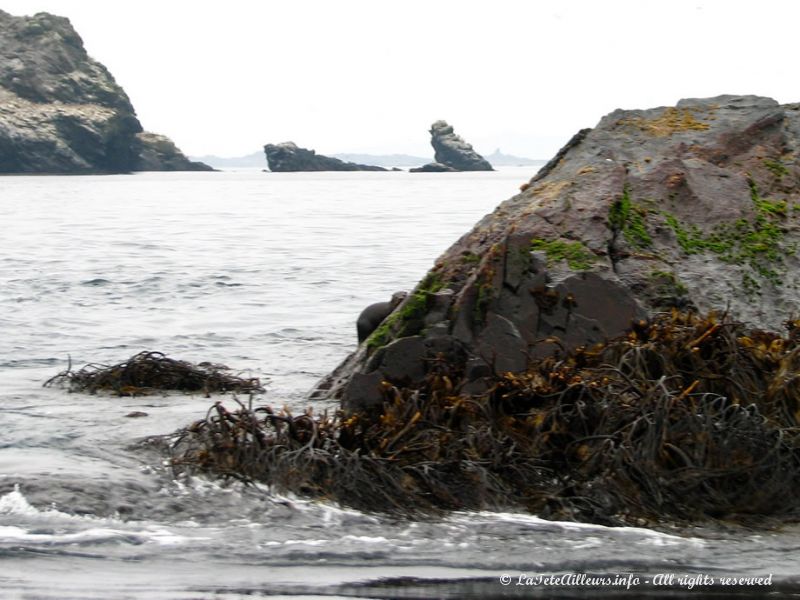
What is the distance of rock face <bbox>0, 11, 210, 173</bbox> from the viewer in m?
120

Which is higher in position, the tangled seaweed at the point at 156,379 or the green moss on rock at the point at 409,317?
the green moss on rock at the point at 409,317

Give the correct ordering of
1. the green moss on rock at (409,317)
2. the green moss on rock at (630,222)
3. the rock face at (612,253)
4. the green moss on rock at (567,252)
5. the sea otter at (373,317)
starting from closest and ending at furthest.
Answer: the rock face at (612,253), the green moss on rock at (567,252), the green moss on rock at (409,317), the green moss on rock at (630,222), the sea otter at (373,317)

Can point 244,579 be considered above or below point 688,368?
below

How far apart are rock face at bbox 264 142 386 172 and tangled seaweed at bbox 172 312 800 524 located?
486 ft

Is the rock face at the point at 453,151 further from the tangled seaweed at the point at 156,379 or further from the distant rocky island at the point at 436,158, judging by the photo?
the tangled seaweed at the point at 156,379

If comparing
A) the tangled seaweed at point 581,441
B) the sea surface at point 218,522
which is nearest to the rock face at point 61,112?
the sea surface at point 218,522

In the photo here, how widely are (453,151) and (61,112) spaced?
54557 millimetres

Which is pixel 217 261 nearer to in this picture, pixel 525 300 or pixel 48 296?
pixel 48 296

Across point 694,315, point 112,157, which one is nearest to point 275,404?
point 694,315

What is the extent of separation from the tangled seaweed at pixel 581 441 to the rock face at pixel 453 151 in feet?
495

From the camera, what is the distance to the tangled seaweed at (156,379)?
10203 millimetres

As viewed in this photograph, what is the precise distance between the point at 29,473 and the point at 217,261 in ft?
55.6

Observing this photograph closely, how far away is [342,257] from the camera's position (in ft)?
81.2

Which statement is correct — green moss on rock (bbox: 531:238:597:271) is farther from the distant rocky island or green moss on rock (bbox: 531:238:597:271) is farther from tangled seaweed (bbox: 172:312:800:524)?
the distant rocky island
